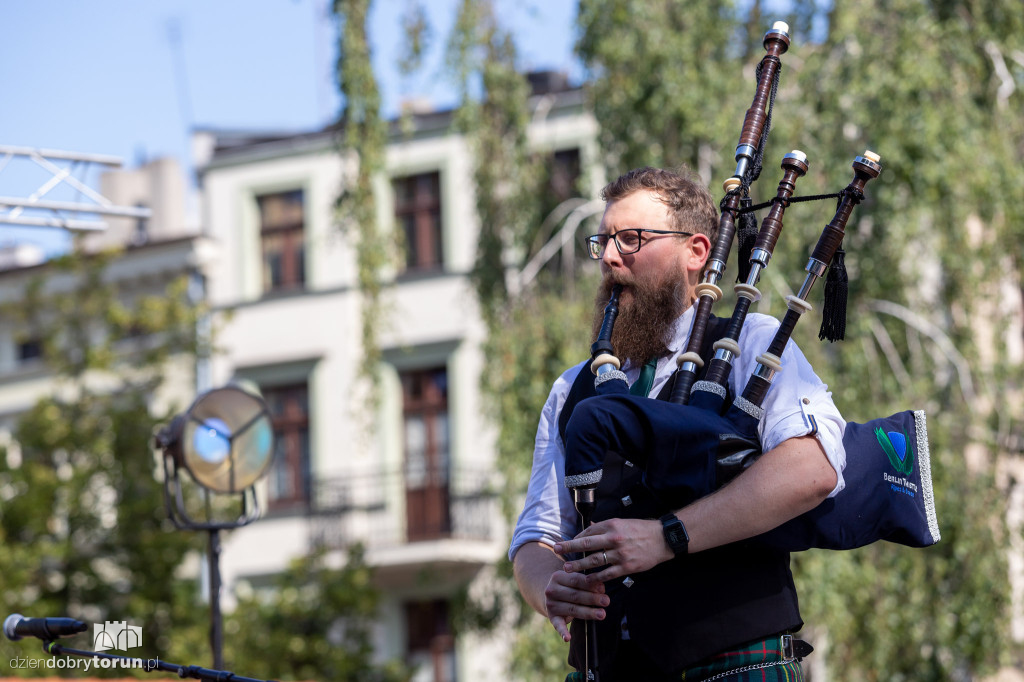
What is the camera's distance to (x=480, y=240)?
11789 millimetres

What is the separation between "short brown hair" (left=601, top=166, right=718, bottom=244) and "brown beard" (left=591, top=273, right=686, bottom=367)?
0.45 feet

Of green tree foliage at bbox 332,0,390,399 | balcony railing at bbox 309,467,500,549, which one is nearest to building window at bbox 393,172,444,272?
balcony railing at bbox 309,467,500,549

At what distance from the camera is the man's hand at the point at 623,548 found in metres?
2.58

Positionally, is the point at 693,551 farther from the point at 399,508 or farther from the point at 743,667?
the point at 399,508

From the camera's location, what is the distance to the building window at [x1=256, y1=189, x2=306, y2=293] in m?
20.5

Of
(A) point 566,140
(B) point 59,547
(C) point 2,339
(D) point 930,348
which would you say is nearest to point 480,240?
(D) point 930,348

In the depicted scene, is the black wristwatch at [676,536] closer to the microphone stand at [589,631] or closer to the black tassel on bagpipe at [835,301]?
the microphone stand at [589,631]

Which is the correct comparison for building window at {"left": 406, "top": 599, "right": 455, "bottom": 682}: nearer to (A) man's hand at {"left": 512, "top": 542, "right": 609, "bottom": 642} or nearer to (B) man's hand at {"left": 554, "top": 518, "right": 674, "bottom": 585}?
(A) man's hand at {"left": 512, "top": 542, "right": 609, "bottom": 642}

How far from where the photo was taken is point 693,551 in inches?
103

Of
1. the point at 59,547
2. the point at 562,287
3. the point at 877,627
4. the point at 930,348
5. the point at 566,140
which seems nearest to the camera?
the point at 877,627

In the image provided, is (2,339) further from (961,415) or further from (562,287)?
(961,415)

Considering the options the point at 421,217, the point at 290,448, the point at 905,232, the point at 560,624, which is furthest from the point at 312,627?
the point at 560,624

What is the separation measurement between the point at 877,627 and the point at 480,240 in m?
4.58

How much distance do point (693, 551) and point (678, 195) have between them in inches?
35.7
